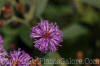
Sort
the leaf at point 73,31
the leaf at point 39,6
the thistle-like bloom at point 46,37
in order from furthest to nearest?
1. the leaf at point 73,31
2. the leaf at point 39,6
3. the thistle-like bloom at point 46,37

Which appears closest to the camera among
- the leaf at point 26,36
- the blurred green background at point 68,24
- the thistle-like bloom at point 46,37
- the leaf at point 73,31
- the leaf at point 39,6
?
the thistle-like bloom at point 46,37

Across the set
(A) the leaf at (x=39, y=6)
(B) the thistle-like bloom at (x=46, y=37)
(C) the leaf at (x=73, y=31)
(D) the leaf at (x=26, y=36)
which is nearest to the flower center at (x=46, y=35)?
(B) the thistle-like bloom at (x=46, y=37)

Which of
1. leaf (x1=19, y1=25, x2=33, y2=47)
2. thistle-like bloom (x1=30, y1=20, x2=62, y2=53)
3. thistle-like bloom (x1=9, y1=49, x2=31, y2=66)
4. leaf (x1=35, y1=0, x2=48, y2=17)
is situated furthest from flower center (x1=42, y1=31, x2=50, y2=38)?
leaf (x1=35, y1=0, x2=48, y2=17)

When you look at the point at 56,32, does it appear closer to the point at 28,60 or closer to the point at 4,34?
the point at 28,60

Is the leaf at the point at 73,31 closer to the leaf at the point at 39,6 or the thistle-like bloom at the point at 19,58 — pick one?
the leaf at the point at 39,6

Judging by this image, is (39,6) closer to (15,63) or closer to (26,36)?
(26,36)

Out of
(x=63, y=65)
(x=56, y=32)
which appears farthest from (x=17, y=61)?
(x=63, y=65)
